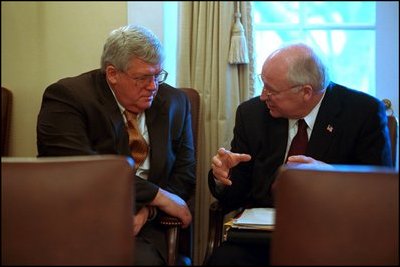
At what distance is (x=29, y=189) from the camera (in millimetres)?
1254

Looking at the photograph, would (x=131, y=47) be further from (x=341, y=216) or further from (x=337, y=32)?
(x=337, y=32)

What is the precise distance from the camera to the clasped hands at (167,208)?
75.1 inches

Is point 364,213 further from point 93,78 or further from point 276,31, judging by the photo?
point 276,31

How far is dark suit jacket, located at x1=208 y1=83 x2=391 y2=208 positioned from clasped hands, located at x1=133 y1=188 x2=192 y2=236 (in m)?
0.24

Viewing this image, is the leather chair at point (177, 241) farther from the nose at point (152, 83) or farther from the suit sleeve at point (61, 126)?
the nose at point (152, 83)

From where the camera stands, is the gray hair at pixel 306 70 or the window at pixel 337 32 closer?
the gray hair at pixel 306 70

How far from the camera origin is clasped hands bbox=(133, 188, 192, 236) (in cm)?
191

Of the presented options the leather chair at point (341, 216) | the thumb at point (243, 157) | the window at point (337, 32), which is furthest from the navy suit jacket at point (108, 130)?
the window at point (337, 32)

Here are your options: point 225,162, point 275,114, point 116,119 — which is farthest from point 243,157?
point 116,119

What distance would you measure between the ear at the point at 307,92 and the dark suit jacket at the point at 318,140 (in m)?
0.08

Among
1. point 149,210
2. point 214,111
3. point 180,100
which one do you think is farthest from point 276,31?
point 149,210

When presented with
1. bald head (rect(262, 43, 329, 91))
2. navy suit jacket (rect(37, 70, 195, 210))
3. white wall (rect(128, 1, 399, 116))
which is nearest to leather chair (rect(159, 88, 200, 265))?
navy suit jacket (rect(37, 70, 195, 210))

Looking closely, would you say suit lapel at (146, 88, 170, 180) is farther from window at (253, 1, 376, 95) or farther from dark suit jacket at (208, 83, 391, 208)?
window at (253, 1, 376, 95)

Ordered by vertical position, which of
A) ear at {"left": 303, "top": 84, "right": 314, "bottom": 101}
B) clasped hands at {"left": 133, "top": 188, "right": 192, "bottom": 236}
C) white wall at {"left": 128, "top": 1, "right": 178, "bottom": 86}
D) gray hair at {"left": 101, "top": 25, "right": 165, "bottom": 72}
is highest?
white wall at {"left": 128, "top": 1, "right": 178, "bottom": 86}
